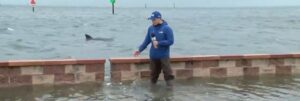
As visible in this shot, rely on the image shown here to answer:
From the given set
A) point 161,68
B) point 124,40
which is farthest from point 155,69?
point 124,40

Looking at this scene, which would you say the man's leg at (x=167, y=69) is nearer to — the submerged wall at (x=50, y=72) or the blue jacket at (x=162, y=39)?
the blue jacket at (x=162, y=39)

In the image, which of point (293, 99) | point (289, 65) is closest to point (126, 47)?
point (289, 65)

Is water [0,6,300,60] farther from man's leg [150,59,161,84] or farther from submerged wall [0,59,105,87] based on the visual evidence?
man's leg [150,59,161,84]

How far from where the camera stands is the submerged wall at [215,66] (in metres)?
11.5

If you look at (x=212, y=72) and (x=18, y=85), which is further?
(x=212, y=72)

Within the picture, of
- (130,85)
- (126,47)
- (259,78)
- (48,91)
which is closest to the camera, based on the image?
(48,91)

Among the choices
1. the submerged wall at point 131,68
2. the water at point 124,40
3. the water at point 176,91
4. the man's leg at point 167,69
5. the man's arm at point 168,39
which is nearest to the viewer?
the water at point 176,91

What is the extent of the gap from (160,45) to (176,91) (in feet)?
3.00

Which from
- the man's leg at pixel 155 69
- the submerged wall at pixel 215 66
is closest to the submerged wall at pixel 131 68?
the submerged wall at pixel 215 66

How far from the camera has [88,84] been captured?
36.5 ft

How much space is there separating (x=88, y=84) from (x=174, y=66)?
1.87 m

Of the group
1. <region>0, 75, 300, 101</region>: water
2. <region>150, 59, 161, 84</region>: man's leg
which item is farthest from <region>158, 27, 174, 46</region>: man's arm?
<region>0, 75, 300, 101</region>: water

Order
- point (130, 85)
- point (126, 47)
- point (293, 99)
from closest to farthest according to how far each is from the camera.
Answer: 1. point (293, 99)
2. point (130, 85)
3. point (126, 47)

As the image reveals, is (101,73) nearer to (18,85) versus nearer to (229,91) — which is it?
(18,85)
